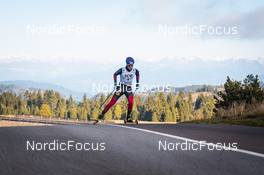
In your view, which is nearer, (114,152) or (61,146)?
(114,152)

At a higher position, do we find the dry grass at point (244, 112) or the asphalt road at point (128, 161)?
the dry grass at point (244, 112)

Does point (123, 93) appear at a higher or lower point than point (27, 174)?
higher

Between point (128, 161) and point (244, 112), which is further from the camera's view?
point (244, 112)

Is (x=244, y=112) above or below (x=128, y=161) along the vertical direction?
above

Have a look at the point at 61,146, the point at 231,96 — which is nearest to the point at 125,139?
the point at 61,146

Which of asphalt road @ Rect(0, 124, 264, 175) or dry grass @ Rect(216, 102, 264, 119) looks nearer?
asphalt road @ Rect(0, 124, 264, 175)

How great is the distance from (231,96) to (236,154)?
36.3 m

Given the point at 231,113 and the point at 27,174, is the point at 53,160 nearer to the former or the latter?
the point at 27,174

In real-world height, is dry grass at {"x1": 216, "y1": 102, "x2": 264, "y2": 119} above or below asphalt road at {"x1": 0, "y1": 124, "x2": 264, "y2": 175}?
above

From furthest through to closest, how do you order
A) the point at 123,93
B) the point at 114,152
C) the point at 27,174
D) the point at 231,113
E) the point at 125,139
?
the point at 231,113
the point at 123,93
the point at 125,139
the point at 114,152
the point at 27,174

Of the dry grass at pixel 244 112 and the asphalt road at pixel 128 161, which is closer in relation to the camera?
Answer: the asphalt road at pixel 128 161

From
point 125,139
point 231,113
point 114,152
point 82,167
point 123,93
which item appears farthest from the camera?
point 231,113

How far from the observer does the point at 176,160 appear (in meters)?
5.55

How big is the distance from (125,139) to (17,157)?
9.13 feet
